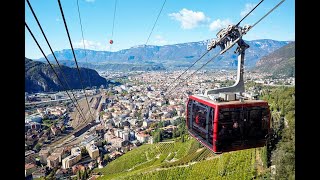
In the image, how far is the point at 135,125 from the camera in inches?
1484

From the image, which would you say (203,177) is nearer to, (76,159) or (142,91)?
(76,159)

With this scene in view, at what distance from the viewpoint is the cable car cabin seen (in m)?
3.89

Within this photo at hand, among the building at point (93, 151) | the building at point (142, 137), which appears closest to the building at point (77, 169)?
the building at point (93, 151)

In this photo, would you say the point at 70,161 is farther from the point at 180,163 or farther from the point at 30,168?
the point at 180,163

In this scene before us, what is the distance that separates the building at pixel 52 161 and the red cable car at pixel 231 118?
77.4 ft

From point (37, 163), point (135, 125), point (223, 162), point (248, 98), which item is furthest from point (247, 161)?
point (135, 125)

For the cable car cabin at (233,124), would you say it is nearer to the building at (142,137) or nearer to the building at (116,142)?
the building at (116,142)

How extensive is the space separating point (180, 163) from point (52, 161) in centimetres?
1168

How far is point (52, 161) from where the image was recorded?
83.1 feet

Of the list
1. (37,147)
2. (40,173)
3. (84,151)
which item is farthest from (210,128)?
(37,147)

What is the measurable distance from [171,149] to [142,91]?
38774mm

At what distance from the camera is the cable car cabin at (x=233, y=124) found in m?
3.89
